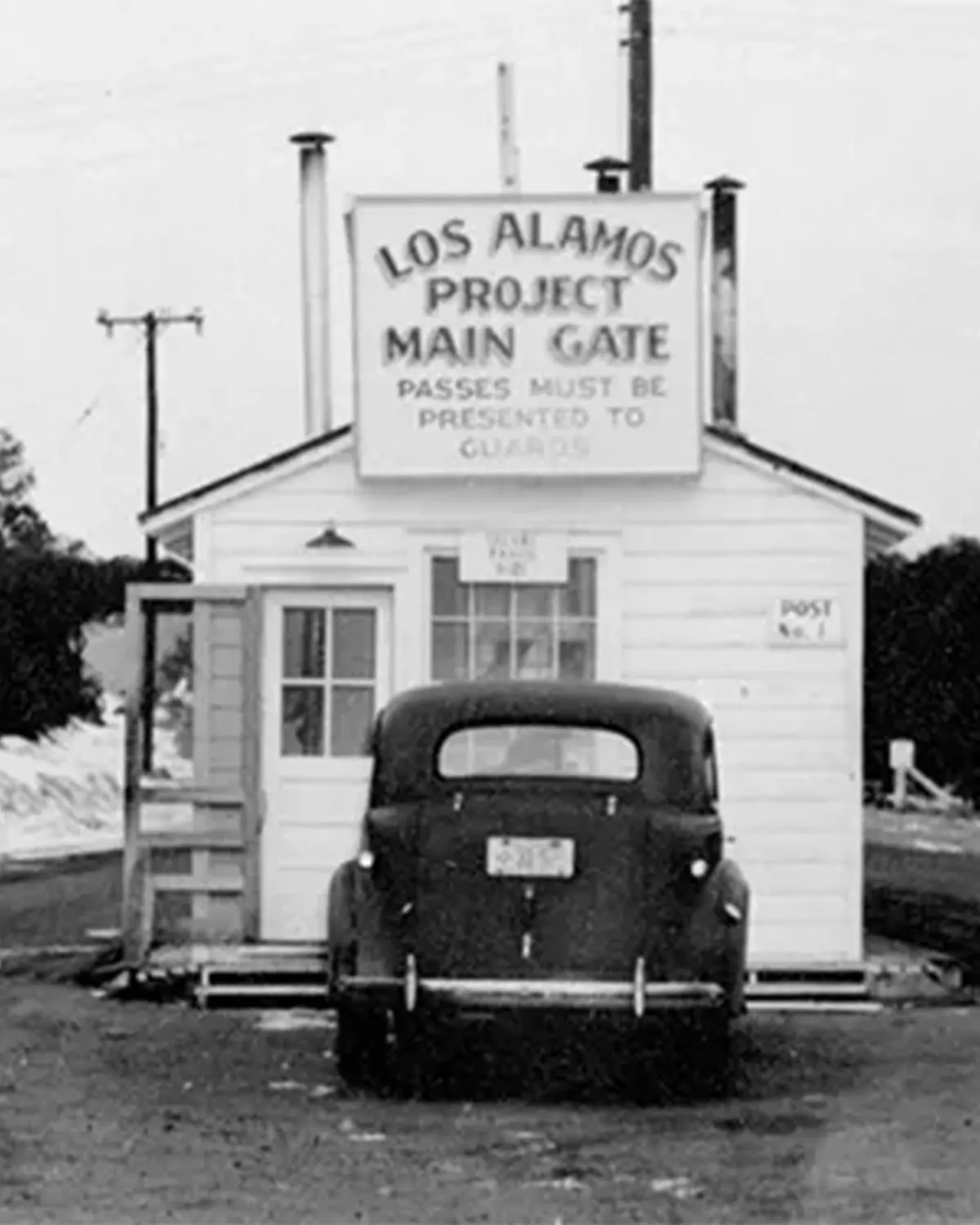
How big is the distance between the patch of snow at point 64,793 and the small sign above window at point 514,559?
17027mm

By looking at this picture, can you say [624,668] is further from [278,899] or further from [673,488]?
[278,899]

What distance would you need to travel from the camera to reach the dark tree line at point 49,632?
53375mm

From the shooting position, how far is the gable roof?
2045 cm

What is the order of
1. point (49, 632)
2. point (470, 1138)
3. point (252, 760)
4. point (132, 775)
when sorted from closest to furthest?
point (470, 1138) < point (132, 775) < point (252, 760) < point (49, 632)

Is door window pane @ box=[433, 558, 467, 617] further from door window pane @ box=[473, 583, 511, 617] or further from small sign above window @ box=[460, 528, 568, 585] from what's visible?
small sign above window @ box=[460, 528, 568, 585]

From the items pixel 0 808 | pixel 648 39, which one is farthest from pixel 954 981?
pixel 0 808

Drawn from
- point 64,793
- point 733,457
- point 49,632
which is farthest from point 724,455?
point 49,632

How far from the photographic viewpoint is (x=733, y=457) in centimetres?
2055

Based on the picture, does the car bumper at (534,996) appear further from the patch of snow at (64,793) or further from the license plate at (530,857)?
the patch of snow at (64,793)

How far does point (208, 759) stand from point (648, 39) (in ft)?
33.1

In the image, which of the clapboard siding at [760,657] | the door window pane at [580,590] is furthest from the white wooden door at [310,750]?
the door window pane at [580,590]

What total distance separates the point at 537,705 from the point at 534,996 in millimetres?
1672

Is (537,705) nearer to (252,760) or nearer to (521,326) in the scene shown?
(252,760)

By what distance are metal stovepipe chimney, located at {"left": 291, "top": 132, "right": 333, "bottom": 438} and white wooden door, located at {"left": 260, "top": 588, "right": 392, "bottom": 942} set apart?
4.40 meters
